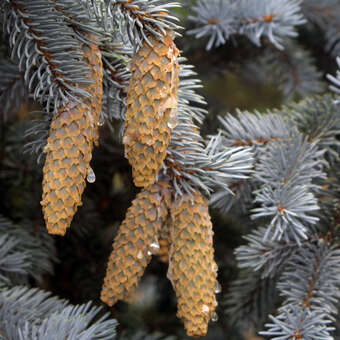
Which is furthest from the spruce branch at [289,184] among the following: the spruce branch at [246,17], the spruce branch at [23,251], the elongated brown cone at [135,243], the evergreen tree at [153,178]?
the spruce branch at [23,251]

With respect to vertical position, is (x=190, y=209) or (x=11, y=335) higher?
(x=190, y=209)

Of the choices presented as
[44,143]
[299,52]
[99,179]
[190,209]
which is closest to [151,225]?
[190,209]

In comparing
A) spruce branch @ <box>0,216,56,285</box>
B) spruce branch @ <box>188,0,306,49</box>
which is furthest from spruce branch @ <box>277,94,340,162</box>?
spruce branch @ <box>0,216,56,285</box>

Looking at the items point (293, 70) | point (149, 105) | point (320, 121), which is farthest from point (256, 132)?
point (293, 70)

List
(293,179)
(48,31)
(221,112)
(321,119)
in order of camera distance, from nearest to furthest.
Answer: (48,31), (293,179), (321,119), (221,112)

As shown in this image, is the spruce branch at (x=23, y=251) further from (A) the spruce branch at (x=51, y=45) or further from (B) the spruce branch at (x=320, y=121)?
(B) the spruce branch at (x=320, y=121)

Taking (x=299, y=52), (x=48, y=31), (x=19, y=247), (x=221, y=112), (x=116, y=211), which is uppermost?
(x=48, y=31)

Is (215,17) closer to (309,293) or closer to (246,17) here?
(246,17)

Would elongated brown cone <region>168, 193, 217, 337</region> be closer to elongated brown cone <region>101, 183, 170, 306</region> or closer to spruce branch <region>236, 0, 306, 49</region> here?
elongated brown cone <region>101, 183, 170, 306</region>

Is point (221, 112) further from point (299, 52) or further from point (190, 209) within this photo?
point (190, 209)
